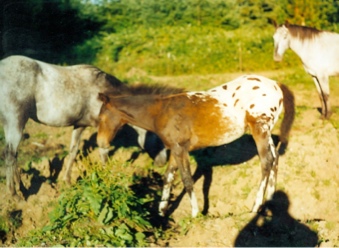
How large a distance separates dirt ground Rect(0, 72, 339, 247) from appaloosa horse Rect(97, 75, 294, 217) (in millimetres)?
494

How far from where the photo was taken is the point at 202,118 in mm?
6562

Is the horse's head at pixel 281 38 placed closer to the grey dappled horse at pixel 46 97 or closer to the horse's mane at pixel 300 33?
the horse's mane at pixel 300 33

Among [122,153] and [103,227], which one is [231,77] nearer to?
[122,153]

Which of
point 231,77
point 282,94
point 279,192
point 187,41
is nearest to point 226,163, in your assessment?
point 279,192

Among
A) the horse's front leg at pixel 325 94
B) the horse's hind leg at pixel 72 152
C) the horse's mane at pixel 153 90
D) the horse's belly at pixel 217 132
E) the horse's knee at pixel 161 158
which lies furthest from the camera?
the horse's front leg at pixel 325 94

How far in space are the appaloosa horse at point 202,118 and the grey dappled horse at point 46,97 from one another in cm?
121

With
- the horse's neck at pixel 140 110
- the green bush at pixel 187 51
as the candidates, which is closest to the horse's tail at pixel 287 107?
the horse's neck at pixel 140 110

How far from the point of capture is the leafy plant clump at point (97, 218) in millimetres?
5422

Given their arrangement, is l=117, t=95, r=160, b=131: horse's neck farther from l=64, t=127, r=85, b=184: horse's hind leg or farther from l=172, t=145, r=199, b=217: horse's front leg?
l=64, t=127, r=85, b=184: horse's hind leg

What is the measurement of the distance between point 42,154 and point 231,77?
8569 millimetres

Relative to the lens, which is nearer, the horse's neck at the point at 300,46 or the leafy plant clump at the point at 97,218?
the leafy plant clump at the point at 97,218

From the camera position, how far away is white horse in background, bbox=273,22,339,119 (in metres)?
9.43

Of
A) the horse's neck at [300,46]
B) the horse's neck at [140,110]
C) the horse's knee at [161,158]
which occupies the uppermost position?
the horse's neck at [300,46]

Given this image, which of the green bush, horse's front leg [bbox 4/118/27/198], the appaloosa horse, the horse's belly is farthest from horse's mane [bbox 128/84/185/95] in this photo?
the green bush
